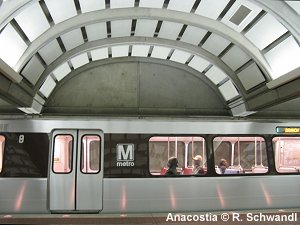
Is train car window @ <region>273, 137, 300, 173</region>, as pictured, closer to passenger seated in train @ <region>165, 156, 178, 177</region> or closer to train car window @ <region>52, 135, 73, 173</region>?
passenger seated in train @ <region>165, 156, 178, 177</region>

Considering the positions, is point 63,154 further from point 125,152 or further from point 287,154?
point 287,154

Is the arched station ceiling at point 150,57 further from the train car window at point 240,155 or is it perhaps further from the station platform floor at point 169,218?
the station platform floor at point 169,218

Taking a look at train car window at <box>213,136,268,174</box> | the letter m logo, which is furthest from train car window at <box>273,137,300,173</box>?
the letter m logo

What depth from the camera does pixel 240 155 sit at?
793 cm

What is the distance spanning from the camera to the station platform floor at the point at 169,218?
6.96m

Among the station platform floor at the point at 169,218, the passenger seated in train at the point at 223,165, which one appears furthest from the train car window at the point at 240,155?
the station platform floor at the point at 169,218

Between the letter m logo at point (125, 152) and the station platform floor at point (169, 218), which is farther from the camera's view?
the letter m logo at point (125, 152)

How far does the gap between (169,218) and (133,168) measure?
1.25m

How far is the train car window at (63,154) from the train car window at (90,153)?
27 centimetres

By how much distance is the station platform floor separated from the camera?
22.9 feet

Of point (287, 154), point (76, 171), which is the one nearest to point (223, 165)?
point (287, 154)

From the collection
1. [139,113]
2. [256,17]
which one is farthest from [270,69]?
[139,113]

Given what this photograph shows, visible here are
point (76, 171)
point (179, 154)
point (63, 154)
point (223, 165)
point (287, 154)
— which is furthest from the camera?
point (287, 154)

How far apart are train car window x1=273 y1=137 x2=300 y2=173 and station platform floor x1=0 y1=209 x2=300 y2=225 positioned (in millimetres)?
1024
